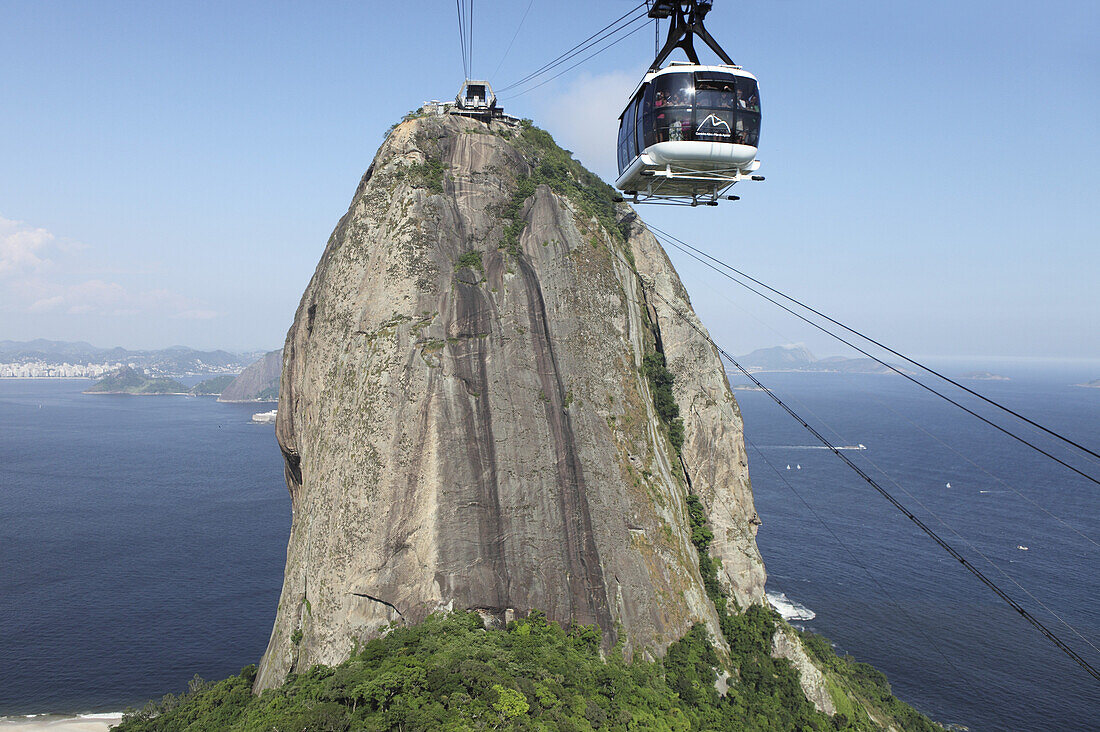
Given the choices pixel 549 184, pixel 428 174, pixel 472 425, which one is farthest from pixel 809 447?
pixel 472 425

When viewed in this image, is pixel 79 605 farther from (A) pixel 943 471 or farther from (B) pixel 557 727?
(A) pixel 943 471

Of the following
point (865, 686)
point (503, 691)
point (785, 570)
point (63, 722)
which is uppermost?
point (503, 691)

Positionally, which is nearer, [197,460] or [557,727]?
[557,727]

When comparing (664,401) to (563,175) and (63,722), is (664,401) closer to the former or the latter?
(563,175)

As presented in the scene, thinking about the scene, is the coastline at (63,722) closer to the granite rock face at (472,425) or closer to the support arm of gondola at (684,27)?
the granite rock face at (472,425)

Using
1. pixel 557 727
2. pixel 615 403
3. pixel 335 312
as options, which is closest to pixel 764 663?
pixel 615 403

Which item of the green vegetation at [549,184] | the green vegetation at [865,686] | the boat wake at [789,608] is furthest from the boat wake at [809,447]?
the green vegetation at [549,184]
